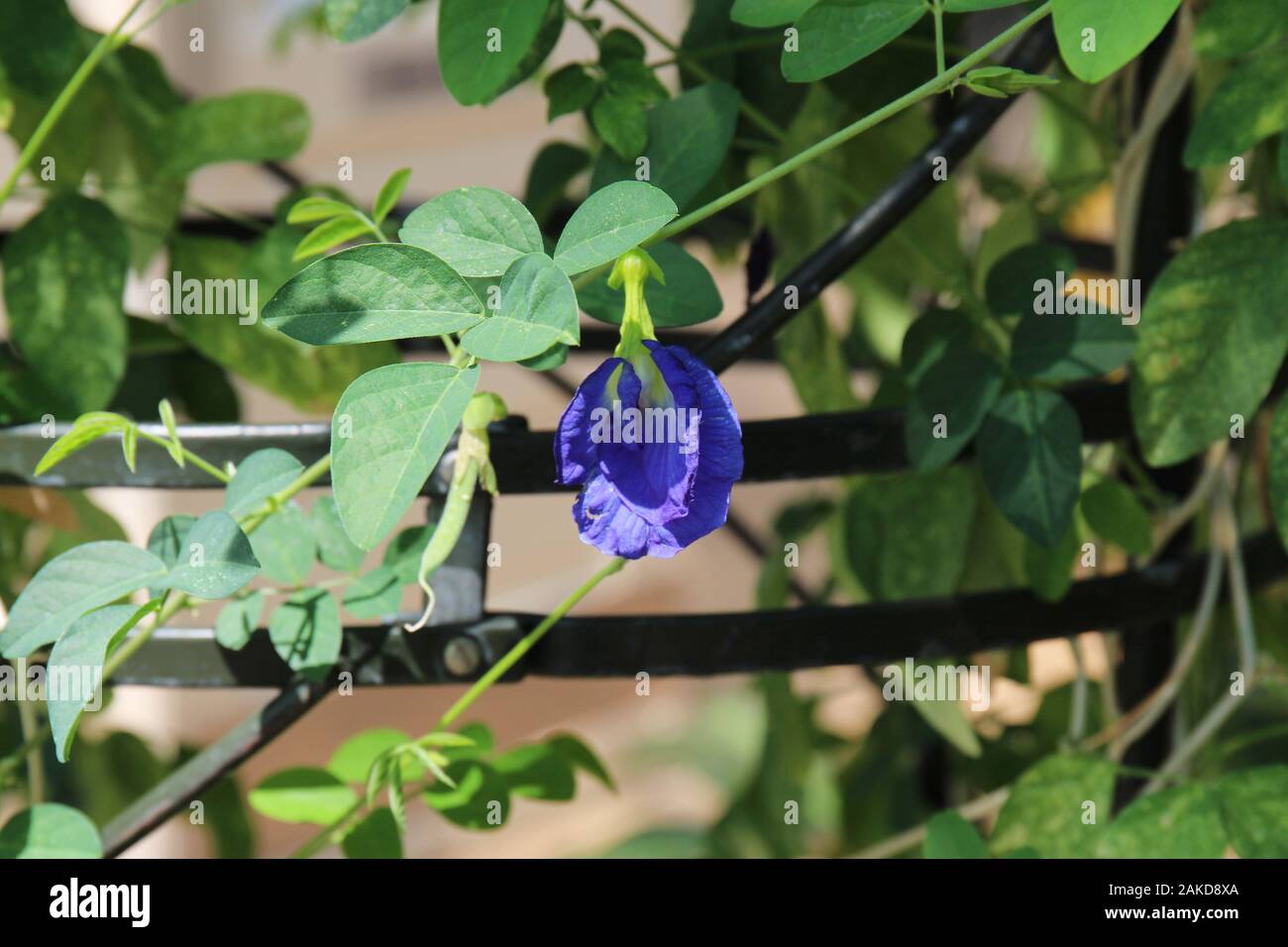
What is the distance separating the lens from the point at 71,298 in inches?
19.6

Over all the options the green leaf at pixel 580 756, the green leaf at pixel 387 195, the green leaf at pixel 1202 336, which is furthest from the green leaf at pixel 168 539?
the green leaf at pixel 1202 336

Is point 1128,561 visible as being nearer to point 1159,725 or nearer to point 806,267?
point 1159,725

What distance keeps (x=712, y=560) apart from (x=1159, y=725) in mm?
2723

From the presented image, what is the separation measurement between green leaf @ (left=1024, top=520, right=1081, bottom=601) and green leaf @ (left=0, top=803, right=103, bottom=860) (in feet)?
1.13

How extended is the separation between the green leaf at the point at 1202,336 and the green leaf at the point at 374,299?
0.85ft

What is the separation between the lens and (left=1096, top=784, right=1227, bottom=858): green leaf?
0.45 m

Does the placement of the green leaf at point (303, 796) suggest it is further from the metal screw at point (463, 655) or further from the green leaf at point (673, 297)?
the green leaf at point (673, 297)

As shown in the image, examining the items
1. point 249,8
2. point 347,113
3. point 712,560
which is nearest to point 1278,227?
point 249,8

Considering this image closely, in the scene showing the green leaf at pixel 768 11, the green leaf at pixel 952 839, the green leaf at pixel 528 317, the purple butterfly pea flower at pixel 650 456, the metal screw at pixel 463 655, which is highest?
the green leaf at pixel 768 11

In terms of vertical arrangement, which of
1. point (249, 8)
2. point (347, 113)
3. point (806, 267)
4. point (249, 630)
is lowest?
point (249, 630)

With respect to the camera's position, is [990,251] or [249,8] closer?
[990,251]

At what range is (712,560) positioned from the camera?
331 cm

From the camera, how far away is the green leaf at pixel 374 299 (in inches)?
11.9
